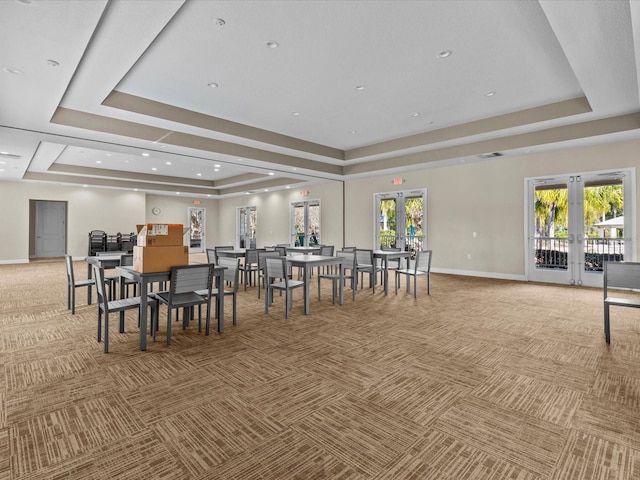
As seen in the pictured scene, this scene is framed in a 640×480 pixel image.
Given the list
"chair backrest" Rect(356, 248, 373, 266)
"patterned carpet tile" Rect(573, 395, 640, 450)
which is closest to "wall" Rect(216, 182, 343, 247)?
"chair backrest" Rect(356, 248, 373, 266)

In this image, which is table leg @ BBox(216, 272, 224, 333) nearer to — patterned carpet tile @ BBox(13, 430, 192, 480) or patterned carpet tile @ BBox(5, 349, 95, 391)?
patterned carpet tile @ BBox(5, 349, 95, 391)

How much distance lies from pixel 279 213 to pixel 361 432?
42.0 ft

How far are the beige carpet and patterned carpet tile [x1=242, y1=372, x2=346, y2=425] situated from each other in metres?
0.01

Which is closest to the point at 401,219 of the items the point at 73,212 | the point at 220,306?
the point at 220,306

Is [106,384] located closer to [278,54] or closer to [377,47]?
[278,54]

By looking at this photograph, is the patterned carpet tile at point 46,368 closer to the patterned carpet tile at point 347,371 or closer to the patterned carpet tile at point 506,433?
the patterned carpet tile at point 347,371

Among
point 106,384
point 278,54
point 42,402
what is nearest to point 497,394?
point 106,384

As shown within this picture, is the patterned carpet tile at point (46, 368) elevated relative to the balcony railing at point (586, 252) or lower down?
lower down

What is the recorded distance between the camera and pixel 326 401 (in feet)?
8.02

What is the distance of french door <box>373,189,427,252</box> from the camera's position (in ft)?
33.0

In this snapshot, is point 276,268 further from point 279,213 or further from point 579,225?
point 279,213

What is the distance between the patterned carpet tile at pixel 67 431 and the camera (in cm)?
183

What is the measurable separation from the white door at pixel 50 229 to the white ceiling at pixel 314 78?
661 centimetres

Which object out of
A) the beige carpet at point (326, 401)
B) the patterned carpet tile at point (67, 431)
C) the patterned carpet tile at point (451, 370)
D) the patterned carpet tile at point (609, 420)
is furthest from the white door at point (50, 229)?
the patterned carpet tile at point (609, 420)
